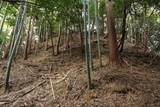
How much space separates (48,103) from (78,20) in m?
4.19

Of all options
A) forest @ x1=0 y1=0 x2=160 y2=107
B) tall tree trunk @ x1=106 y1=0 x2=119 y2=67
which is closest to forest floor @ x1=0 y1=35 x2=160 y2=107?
forest @ x1=0 y1=0 x2=160 y2=107

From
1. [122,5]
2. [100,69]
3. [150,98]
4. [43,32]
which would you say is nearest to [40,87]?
[100,69]

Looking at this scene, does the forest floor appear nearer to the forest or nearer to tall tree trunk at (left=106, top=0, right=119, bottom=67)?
the forest

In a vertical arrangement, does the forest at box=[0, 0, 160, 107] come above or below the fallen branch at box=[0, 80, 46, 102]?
above

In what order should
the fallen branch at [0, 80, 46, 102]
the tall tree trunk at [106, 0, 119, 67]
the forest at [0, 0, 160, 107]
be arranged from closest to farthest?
the forest at [0, 0, 160, 107] < the fallen branch at [0, 80, 46, 102] < the tall tree trunk at [106, 0, 119, 67]

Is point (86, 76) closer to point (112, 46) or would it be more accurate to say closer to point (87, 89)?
point (87, 89)

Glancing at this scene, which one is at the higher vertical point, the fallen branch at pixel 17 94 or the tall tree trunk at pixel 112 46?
the tall tree trunk at pixel 112 46

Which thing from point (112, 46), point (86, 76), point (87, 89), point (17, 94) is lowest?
point (17, 94)

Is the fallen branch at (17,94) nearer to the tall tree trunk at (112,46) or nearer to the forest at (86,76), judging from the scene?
the forest at (86,76)

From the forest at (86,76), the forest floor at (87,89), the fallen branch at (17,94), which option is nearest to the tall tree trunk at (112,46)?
Answer: the forest at (86,76)

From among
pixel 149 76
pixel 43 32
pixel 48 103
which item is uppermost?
pixel 43 32

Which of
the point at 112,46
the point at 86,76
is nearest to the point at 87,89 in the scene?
the point at 86,76

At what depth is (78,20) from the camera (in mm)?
7348

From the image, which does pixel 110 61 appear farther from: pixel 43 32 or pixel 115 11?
pixel 43 32
